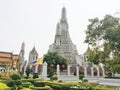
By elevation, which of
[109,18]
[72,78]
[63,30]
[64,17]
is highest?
[64,17]

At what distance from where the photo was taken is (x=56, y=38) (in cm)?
5178

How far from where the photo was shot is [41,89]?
14.4m

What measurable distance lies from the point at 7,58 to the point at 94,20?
37.0 meters

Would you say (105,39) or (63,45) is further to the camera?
(63,45)

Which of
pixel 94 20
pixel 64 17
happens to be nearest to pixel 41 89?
pixel 94 20

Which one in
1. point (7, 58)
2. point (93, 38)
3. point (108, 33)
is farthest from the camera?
point (7, 58)

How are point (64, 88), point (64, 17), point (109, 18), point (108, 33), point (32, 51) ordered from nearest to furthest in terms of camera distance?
point (64, 88) → point (108, 33) → point (109, 18) → point (64, 17) → point (32, 51)

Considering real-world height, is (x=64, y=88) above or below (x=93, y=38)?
below

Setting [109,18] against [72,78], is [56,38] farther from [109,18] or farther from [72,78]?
[109,18]

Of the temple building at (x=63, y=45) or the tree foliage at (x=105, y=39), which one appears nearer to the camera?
the tree foliage at (x=105, y=39)

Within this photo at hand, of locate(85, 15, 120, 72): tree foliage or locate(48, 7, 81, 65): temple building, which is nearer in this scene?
locate(85, 15, 120, 72): tree foliage

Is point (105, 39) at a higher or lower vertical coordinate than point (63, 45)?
lower

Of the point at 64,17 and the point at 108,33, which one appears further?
the point at 64,17

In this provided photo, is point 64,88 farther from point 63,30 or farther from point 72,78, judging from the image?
point 63,30
